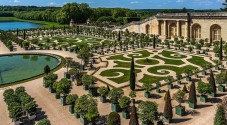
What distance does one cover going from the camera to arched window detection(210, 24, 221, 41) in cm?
6297

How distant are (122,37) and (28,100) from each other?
52.7 m

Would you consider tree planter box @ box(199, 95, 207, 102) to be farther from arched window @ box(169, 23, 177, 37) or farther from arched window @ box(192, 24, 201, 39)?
arched window @ box(169, 23, 177, 37)

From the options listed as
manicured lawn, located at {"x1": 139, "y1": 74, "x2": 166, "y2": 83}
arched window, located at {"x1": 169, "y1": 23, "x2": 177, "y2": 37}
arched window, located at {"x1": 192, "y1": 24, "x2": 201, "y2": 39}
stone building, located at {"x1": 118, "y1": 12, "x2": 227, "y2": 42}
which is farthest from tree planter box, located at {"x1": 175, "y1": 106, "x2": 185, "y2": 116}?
arched window, located at {"x1": 169, "y1": 23, "x2": 177, "y2": 37}

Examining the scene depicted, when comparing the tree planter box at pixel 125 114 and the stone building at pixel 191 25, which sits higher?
the stone building at pixel 191 25

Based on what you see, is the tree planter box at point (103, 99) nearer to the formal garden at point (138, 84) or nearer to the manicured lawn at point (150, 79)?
the formal garden at point (138, 84)

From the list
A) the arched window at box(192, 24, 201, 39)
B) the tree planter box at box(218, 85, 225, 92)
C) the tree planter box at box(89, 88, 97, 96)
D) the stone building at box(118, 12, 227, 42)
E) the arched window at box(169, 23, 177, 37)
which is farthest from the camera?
the arched window at box(169, 23, 177, 37)

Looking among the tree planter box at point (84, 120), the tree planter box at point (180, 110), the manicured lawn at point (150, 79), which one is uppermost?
the manicured lawn at point (150, 79)

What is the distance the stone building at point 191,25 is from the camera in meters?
62.2

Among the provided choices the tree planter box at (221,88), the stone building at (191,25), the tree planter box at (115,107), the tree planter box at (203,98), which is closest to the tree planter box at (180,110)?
the tree planter box at (203,98)

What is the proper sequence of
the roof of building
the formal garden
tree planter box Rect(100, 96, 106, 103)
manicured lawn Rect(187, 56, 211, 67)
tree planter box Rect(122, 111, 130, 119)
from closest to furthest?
the formal garden → tree planter box Rect(122, 111, 130, 119) → tree planter box Rect(100, 96, 106, 103) → manicured lawn Rect(187, 56, 211, 67) → the roof of building

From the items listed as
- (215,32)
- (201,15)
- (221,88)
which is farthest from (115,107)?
(201,15)

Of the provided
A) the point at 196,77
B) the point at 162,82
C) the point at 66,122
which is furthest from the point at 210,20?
the point at 66,122

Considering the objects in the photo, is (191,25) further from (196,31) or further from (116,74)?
(116,74)

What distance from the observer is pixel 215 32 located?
63844 millimetres
